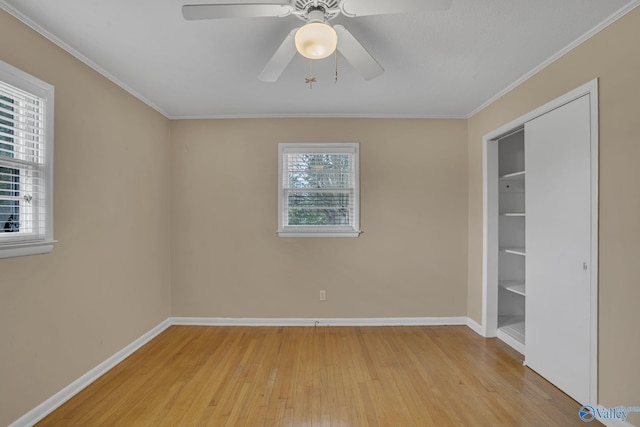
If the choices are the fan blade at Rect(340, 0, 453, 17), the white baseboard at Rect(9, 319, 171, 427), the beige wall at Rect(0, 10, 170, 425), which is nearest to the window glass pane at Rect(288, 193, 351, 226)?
the beige wall at Rect(0, 10, 170, 425)

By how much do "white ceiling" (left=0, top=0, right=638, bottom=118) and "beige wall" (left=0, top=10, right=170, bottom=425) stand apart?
0.23 m

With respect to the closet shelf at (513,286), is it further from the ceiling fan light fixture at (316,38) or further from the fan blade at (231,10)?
the fan blade at (231,10)

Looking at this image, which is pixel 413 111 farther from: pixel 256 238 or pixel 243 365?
pixel 243 365

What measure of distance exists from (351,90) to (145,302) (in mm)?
3042

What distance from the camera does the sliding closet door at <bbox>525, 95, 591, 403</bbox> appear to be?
84.3 inches

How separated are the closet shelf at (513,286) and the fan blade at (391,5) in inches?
111

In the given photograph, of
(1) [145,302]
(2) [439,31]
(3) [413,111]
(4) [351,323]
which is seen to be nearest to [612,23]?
(2) [439,31]

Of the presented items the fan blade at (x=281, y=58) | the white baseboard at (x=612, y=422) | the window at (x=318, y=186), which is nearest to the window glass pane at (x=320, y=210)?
the window at (x=318, y=186)

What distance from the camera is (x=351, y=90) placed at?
→ 9.91ft

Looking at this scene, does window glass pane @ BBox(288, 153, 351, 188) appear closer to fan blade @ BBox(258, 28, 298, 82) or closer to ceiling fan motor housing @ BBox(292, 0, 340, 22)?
fan blade @ BBox(258, 28, 298, 82)

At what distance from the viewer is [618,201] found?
1.90 metres

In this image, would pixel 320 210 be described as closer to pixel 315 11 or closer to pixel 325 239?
pixel 325 239

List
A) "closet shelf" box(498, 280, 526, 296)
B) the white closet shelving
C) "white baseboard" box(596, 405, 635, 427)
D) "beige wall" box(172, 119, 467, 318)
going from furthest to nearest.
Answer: "beige wall" box(172, 119, 467, 318) → the white closet shelving → "closet shelf" box(498, 280, 526, 296) → "white baseboard" box(596, 405, 635, 427)

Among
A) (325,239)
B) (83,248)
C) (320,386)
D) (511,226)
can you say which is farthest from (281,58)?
(511,226)
